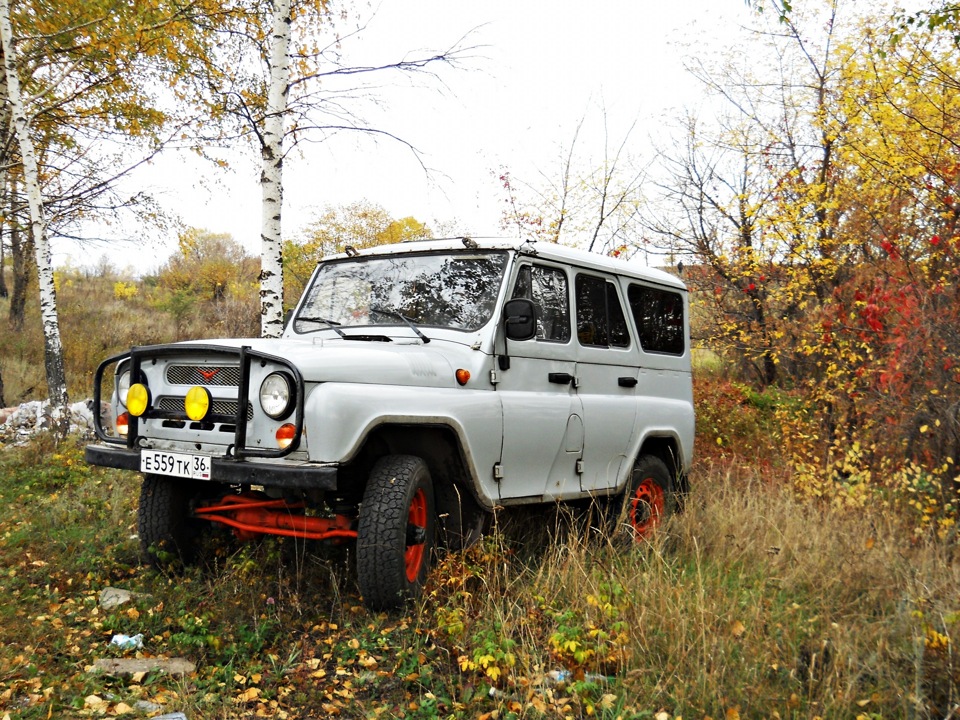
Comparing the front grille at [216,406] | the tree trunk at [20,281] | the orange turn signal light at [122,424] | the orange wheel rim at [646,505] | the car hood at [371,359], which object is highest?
the tree trunk at [20,281]

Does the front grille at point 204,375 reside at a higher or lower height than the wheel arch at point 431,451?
higher

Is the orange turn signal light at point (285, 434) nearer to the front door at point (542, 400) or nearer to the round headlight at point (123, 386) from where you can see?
the round headlight at point (123, 386)

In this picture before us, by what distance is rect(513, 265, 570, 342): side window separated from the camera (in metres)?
4.79

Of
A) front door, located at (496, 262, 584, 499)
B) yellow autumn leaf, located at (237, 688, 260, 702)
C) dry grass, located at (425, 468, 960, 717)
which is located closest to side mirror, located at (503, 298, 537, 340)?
front door, located at (496, 262, 584, 499)

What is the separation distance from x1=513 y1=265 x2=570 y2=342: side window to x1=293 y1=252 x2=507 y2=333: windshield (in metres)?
0.20

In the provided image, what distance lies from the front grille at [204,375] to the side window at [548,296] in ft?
5.65

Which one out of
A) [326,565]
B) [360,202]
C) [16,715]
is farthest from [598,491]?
[360,202]

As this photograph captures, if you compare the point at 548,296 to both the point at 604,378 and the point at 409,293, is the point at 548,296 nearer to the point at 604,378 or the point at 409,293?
the point at 604,378

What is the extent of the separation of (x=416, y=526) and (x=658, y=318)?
2989mm

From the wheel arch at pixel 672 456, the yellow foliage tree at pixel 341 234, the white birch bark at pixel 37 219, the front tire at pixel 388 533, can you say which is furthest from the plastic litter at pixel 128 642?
the yellow foliage tree at pixel 341 234

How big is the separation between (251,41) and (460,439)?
753 cm

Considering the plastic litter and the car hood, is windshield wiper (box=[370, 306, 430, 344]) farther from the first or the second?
the plastic litter

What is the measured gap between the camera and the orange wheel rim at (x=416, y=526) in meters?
3.98

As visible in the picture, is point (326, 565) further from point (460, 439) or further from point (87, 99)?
point (87, 99)
